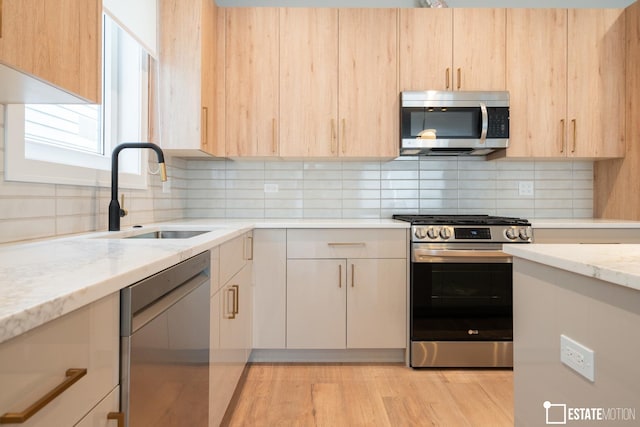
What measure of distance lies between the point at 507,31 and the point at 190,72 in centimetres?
213

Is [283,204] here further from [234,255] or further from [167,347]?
[167,347]

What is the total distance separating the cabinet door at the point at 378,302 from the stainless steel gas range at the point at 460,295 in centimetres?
7

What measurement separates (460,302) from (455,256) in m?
0.28

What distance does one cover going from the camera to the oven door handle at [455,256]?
252cm

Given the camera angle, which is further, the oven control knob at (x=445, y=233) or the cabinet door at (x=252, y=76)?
the cabinet door at (x=252, y=76)

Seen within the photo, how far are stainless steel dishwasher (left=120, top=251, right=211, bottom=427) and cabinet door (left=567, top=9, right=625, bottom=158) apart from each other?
2.72m

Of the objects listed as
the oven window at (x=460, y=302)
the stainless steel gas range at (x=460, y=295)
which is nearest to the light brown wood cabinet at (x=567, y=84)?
the stainless steel gas range at (x=460, y=295)

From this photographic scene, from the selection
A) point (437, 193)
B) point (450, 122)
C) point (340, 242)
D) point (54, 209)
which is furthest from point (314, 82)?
point (54, 209)

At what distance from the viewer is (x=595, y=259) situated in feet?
3.17

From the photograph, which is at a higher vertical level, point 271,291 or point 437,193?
point 437,193

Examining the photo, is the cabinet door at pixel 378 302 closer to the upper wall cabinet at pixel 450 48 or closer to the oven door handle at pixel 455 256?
the oven door handle at pixel 455 256

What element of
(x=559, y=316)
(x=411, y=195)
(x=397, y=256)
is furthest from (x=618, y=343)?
(x=411, y=195)

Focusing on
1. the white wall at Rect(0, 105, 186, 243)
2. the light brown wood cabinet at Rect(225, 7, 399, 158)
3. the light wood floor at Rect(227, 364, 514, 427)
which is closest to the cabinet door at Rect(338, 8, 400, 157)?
the light brown wood cabinet at Rect(225, 7, 399, 158)

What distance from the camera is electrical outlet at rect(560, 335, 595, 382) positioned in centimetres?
92
